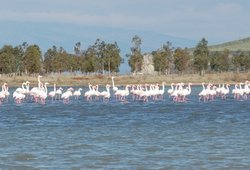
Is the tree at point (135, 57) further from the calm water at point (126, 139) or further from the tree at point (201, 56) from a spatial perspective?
the calm water at point (126, 139)

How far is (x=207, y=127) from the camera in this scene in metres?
26.9

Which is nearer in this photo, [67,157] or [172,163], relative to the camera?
[172,163]

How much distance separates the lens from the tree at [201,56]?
11456 cm

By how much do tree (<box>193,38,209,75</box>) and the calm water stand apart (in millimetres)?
77748

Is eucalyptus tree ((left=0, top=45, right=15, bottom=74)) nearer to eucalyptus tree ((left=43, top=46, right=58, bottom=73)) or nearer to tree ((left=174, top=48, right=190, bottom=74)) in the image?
eucalyptus tree ((left=43, top=46, right=58, bottom=73))

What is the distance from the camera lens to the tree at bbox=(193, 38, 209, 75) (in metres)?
115

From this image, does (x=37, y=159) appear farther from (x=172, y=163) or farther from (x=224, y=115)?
(x=224, y=115)

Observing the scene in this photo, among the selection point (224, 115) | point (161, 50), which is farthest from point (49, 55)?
point (224, 115)

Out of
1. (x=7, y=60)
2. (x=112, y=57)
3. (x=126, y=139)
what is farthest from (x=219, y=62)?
(x=126, y=139)

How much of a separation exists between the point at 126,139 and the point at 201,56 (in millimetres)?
94001

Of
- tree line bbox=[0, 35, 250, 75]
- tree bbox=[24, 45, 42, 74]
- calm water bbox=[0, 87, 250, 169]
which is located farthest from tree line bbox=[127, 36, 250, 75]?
calm water bbox=[0, 87, 250, 169]

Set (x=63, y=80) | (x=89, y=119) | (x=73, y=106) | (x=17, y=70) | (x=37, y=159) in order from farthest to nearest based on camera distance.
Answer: (x=17, y=70)
(x=63, y=80)
(x=73, y=106)
(x=89, y=119)
(x=37, y=159)

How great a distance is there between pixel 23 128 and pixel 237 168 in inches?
524

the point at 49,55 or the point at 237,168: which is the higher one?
the point at 49,55
